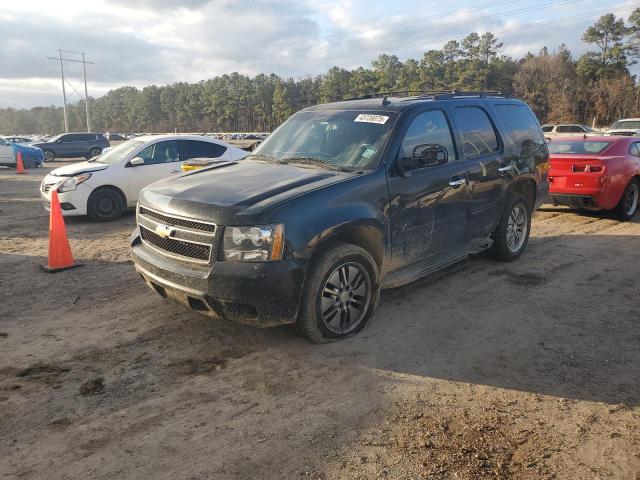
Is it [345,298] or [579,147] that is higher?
[579,147]

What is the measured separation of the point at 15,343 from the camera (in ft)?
13.8

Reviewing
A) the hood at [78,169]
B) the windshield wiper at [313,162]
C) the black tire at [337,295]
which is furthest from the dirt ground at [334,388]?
the hood at [78,169]

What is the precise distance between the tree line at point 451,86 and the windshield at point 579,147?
48.7 ft

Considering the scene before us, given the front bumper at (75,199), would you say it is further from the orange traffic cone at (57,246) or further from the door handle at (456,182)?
the door handle at (456,182)

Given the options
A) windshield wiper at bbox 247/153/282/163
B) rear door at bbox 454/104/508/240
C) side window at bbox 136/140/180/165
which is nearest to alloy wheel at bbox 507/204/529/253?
rear door at bbox 454/104/508/240

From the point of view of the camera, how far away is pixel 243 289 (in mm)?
3643

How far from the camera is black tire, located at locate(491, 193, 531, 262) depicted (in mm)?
6203

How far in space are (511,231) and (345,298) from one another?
10.6 ft

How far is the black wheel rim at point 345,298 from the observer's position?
13.5 feet

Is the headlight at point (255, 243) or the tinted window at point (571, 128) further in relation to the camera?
the tinted window at point (571, 128)

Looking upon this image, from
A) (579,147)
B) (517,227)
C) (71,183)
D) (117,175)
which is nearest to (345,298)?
(517,227)

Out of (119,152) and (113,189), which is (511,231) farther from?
(119,152)

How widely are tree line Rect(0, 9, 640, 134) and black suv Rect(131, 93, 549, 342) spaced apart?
1914cm

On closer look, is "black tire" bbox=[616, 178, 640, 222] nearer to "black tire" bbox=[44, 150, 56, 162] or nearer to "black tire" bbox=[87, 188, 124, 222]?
"black tire" bbox=[87, 188, 124, 222]
